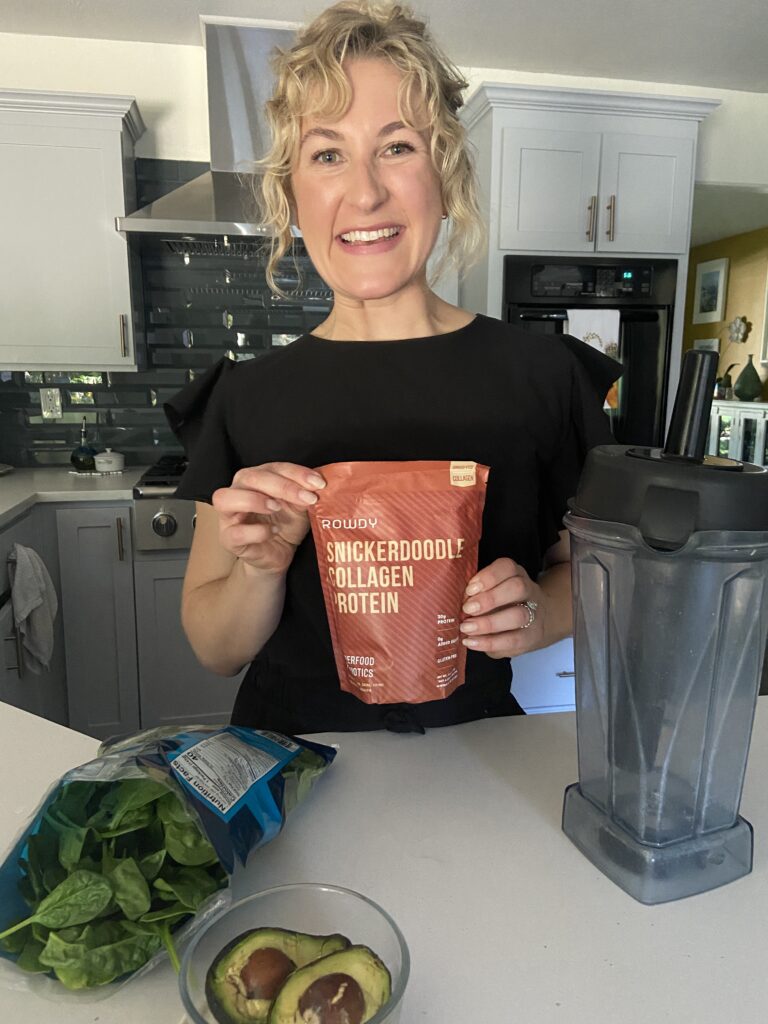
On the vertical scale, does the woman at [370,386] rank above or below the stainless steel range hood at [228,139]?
below

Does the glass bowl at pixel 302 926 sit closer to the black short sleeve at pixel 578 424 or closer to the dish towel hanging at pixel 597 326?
the black short sleeve at pixel 578 424

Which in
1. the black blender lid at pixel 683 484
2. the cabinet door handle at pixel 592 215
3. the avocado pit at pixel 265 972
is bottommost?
the avocado pit at pixel 265 972

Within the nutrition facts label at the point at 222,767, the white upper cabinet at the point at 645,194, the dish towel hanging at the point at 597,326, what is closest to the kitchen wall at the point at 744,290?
the white upper cabinet at the point at 645,194

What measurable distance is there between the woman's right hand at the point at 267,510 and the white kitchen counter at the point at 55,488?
4.44ft

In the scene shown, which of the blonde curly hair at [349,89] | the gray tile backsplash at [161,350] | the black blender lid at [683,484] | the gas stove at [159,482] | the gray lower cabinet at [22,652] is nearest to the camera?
the black blender lid at [683,484]

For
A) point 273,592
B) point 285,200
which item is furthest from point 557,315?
point 273,592

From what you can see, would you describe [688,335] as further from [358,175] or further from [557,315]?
[358,175]

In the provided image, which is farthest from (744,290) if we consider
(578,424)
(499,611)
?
(499,611)

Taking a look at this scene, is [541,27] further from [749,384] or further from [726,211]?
[749,384]

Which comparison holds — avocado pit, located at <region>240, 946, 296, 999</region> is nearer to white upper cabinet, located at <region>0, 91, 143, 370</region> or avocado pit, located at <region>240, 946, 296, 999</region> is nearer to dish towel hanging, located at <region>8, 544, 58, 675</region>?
dish towel hanging, located at <region>8, 544, 58, 675</region>

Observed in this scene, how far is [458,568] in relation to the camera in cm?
64

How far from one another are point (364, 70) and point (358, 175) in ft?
0.35

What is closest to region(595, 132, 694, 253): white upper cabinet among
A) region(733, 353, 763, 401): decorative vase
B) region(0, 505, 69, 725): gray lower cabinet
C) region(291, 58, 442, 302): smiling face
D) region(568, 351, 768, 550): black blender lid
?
region(291, 58, 442, 302): smiling face

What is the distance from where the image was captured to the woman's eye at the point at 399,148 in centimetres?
81
